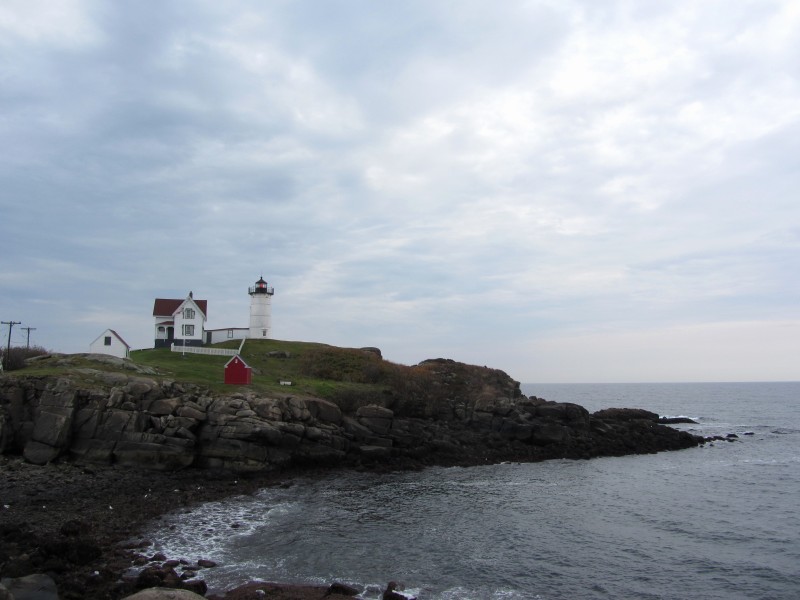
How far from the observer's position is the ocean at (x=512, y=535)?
20.4 metres

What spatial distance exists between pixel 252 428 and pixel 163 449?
17.5ft

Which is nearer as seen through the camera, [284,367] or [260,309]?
[284,367]

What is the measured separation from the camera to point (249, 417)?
38.0m

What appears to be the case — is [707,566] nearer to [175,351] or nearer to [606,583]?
[606,583]

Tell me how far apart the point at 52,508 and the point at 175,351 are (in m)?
38.0

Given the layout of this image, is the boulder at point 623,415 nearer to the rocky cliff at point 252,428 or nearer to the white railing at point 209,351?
the rocky cliff at point 252,428

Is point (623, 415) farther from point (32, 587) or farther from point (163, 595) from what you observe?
point (32, 587)

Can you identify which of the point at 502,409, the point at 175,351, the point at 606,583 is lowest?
the point at 606,583

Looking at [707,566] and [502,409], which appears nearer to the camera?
[707,566]

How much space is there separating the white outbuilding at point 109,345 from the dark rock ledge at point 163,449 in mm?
14783

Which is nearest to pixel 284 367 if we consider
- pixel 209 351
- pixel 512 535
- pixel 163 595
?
pixel 209 351

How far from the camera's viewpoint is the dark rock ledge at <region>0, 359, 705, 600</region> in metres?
20.6

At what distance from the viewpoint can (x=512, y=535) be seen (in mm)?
25922

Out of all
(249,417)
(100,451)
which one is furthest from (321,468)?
(100,451)
